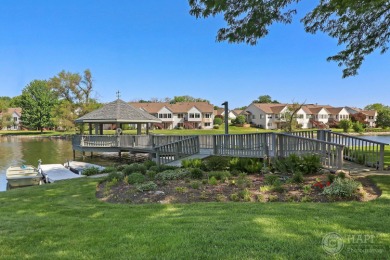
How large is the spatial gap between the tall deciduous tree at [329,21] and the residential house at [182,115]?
53057 millimetres

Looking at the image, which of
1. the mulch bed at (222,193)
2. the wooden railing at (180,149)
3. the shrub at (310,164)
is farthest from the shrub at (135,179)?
the wooden railing at (180,149)

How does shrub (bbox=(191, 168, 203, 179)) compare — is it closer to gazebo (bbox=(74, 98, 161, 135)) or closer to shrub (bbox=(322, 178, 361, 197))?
shrub (bbox=(322, 178, 361, 197))

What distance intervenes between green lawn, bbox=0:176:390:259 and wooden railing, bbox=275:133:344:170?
240 cm

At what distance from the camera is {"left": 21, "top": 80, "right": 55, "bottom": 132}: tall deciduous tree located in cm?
6406

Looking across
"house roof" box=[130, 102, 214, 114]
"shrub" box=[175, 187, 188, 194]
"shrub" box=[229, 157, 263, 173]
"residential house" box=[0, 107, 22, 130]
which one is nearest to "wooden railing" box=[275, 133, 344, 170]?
"shrub" box=[229, 157, 263, 173]

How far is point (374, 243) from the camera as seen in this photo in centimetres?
Answer: 322

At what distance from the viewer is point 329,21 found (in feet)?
34.2

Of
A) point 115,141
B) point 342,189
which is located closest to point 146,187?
point 342,189

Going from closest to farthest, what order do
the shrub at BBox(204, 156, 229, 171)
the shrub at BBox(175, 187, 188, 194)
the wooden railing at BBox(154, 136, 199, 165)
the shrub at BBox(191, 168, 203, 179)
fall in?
1. the shrub at BBox(175, 187, 188, 194)
2. the shrub at BBox(191, 168, 203, 179)
3. the shrub at BBox(204, 156, 229, 171)
4. the wooden railing at BBox(154, 136, 199, 165)

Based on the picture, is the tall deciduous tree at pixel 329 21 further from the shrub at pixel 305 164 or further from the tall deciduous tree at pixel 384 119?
the tall deciduous tree at pixel 384 119

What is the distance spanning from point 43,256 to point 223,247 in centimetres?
206

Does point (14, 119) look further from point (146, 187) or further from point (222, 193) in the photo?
point (222, 193)

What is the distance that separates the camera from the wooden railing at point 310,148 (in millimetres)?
7940

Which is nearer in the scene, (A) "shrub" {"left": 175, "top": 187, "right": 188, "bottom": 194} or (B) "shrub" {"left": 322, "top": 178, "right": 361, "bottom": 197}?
(B) "shrub" {"left": 322, "top": 178, "right": 361, "bottom": 197}
